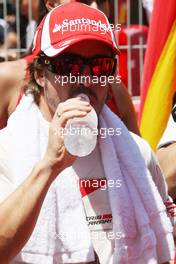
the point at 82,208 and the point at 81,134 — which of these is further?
the point at 82,208

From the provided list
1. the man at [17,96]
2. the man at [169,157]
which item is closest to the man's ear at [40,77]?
the man at [169,157]

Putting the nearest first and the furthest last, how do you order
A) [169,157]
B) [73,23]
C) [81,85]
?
[81,85] < [73,23] < [169,157]

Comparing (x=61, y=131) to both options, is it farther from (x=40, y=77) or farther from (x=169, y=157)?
(x=169, y=157)

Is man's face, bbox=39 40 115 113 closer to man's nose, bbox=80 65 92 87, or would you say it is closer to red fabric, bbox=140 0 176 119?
man's nose, bbox=80 65 92 87

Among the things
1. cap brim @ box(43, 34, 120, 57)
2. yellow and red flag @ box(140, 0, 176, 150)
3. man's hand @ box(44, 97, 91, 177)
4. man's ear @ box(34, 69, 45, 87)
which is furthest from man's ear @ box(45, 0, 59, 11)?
man's hand @ box(44, 97, 91, 177)

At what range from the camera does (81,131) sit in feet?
6.78

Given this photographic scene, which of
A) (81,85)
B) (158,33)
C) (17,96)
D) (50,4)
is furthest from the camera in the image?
(158,33)

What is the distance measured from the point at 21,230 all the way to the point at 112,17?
13.9 feet

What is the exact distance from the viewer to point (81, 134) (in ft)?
6.77

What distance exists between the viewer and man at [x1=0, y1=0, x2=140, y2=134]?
3.30 m

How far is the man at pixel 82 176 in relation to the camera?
224 centimetres

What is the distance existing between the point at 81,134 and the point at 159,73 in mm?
2199

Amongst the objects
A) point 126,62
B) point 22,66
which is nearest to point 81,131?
point 22,66

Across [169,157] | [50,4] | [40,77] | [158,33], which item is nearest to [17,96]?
[50,4]
